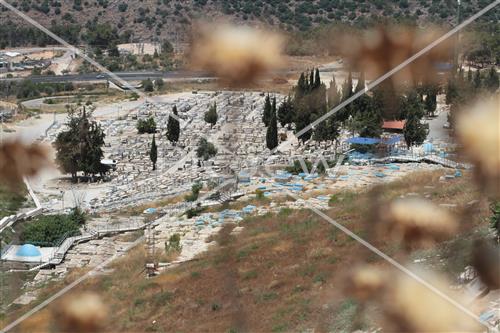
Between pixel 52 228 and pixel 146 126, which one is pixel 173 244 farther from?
pixel 146 126

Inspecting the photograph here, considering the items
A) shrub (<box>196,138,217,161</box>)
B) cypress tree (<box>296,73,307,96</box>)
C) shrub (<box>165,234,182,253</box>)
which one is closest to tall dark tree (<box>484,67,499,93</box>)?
cypress tree (<box>296,73,307,96</box>)

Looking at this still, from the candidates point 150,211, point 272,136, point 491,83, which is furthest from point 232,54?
point 272,136

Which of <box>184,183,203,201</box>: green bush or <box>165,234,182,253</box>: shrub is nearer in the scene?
<box>165,234,182,253</box>: shrub

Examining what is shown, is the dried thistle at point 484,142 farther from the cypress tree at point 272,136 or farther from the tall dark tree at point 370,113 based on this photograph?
the cypress tree at point 272,136

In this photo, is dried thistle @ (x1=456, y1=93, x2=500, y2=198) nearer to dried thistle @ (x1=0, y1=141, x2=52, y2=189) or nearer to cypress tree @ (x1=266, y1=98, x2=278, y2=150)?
dried thistle @ (x1=0, y1=141, x2=52, y2=189)

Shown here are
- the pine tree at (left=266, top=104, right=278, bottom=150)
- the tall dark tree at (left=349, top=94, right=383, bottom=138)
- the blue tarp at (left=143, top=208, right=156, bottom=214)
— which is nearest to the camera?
the tall dark tree at (left=349, top=94, right=383, bottom=138)

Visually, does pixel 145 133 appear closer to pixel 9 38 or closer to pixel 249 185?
pixel 249 185

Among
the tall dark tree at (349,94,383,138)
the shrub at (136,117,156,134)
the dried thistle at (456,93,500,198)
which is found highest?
the dried thistle at (456,93,500,198)

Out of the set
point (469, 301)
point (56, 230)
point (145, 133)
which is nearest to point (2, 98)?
point (145, 133)
